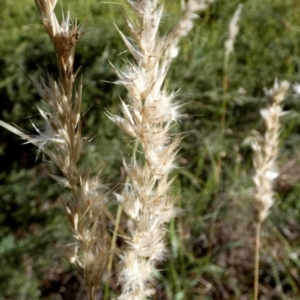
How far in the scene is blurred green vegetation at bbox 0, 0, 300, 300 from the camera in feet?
4.37

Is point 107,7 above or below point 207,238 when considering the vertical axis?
above

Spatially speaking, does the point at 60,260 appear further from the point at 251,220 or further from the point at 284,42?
the point at 284,42

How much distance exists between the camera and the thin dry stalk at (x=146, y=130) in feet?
1.52

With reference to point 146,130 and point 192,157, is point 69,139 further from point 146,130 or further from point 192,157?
point 192,157

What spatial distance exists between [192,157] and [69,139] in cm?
111

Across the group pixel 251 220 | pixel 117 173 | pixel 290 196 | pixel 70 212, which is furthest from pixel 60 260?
pixel 70 212

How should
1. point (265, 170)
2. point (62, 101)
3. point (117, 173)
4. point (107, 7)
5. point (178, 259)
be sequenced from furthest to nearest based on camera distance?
point (107, 7) < point (117, 173) < point (178, 259) < point (265, 170) < point (62, 101)

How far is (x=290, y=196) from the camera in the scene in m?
1.58

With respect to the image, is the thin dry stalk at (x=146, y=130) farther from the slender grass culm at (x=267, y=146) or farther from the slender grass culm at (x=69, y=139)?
the slender grass culm at (x=267, y=146)

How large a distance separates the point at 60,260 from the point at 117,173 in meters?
0.29

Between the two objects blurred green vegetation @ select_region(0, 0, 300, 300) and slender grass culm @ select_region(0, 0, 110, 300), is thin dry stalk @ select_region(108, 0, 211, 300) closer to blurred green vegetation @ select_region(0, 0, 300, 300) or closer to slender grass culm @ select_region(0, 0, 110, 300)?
slender grass culm @ select_region(0, 0, 110, 300)

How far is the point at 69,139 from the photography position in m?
0.51

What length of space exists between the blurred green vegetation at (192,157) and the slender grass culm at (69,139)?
0.61 metres

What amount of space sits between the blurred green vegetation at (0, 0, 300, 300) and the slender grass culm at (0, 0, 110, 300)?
611 mm
